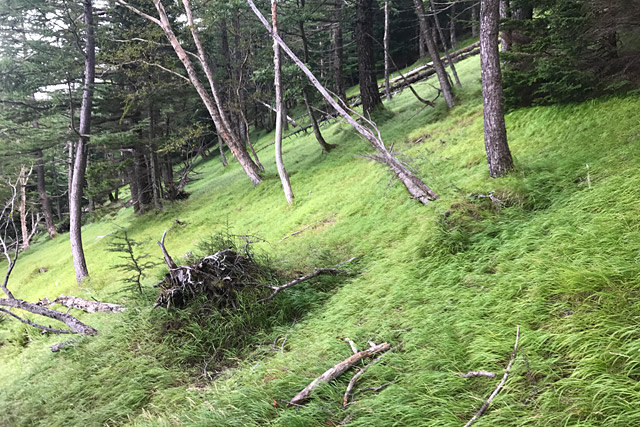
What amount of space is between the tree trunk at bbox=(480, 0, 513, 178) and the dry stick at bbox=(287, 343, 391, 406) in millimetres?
3450

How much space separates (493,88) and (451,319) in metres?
3.54

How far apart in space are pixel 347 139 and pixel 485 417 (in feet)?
38.6

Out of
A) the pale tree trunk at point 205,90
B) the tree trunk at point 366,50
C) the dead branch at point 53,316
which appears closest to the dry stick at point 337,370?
the dead branch at point 53,316

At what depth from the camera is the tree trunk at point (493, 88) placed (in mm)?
4832

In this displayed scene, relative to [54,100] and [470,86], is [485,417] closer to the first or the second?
[470,86]

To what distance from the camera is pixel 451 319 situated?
305 centimetres

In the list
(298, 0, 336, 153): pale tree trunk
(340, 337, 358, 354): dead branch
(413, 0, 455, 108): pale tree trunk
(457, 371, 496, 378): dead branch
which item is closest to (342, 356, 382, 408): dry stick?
(340, 337, 358, 354): dead branch

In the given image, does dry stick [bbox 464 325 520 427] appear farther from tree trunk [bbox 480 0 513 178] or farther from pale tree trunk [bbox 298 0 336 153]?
pale tree trunk [bbox 298 0 336 153]

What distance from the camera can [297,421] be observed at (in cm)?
253

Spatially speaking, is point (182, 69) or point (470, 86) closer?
point (470, 86)

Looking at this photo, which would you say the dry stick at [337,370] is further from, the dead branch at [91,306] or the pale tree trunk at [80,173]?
the pale tree trunk at [80,173]

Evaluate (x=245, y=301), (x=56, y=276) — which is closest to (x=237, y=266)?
(x=245, y=301)

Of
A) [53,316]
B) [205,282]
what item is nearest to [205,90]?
[53,316]

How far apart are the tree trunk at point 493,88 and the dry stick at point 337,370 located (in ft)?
11.3
